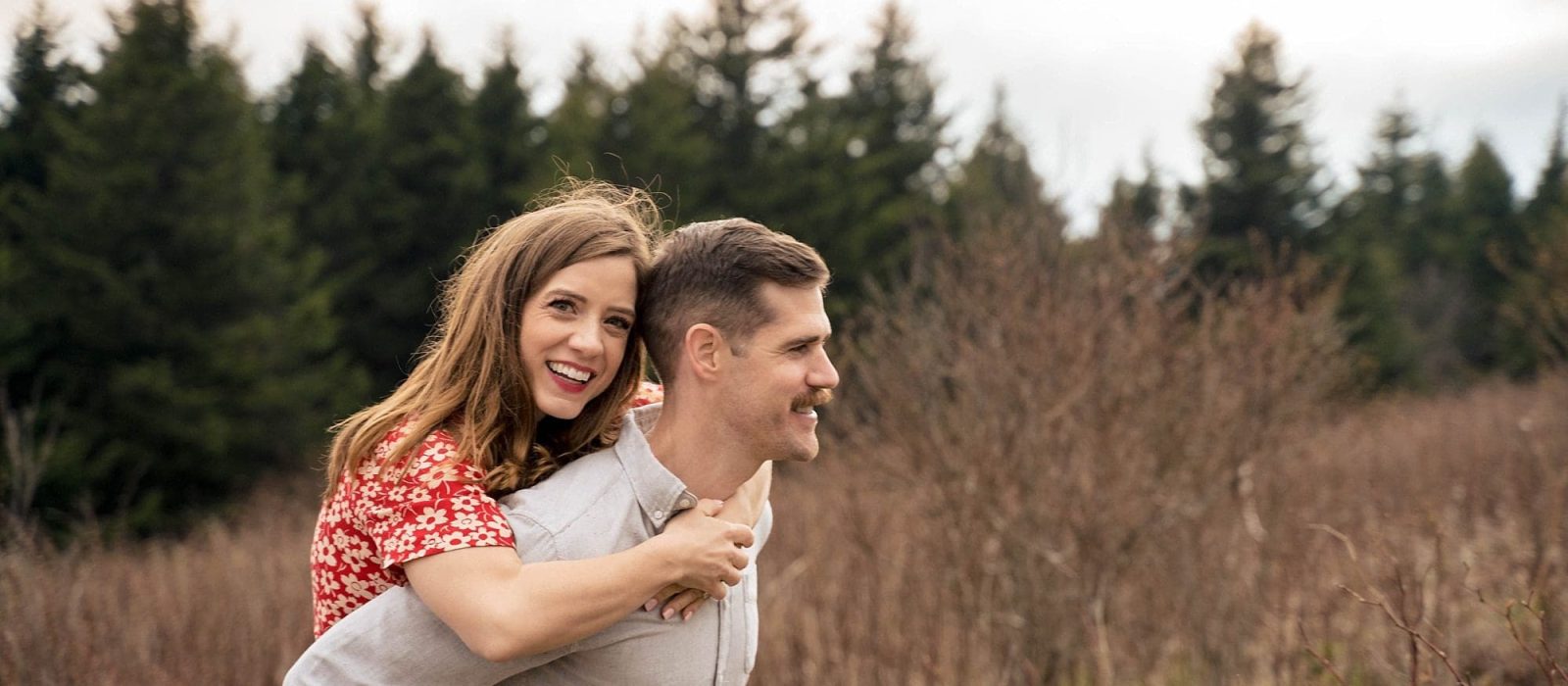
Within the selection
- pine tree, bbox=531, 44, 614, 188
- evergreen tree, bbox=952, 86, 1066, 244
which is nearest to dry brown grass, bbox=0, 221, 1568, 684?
evergreen tree, bbox=952, 86, 1066, 244

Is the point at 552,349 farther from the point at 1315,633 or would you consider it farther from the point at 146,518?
the point at 146,518

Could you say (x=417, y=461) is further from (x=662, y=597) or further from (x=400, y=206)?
(x=400, y=206)

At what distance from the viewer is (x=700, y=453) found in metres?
2.58

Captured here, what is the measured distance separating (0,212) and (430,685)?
19.3 m

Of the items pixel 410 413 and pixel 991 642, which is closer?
pixel 410 413

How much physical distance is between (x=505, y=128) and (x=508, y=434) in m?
23.4

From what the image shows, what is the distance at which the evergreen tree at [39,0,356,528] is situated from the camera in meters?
18.1

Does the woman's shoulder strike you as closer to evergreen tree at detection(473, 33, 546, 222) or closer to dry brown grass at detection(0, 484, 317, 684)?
dry brown grass at detection(0, 484, 317, 684)

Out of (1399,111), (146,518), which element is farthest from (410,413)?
(1399,111)

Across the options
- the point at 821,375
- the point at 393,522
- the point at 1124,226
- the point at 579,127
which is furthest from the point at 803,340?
the point at 579,127

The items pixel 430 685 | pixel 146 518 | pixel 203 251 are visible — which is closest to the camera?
pixel 430 685

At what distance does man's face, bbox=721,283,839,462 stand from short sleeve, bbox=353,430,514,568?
0.50 meters

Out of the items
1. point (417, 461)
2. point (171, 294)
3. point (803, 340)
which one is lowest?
point (417, 461)

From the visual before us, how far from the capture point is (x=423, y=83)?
24641 millimetres
